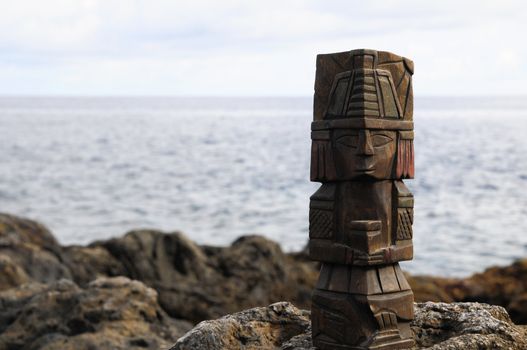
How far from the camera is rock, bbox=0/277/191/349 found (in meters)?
7.95

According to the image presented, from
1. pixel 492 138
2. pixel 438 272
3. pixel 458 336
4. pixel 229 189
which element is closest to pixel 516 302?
pixel 438 272

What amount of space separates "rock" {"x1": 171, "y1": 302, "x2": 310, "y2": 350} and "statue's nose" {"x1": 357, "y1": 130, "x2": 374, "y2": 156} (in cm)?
172

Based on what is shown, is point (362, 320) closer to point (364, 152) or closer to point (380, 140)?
point (364, 152)

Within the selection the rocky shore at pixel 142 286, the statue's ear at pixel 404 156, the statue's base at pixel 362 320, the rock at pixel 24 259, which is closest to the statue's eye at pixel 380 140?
the statue's ear at pixel 404 156

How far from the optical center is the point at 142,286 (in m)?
8.64

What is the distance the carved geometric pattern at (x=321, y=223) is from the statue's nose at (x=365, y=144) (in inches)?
22.7

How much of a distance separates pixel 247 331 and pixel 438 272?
47.4 ft

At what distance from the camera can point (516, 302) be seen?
43.7 ft

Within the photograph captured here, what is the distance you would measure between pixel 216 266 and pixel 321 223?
669 cm

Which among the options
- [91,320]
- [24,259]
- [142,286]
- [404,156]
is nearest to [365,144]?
[404,156]

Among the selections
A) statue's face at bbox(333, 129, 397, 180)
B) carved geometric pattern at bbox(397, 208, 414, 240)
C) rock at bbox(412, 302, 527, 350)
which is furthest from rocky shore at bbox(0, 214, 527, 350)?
statue's face at bbox(333, 129, 397, 180)

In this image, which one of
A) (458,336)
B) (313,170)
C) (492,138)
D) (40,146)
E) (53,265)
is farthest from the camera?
(492,138)

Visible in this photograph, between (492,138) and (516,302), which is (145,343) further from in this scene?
(492,138)

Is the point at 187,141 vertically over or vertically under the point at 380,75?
under
